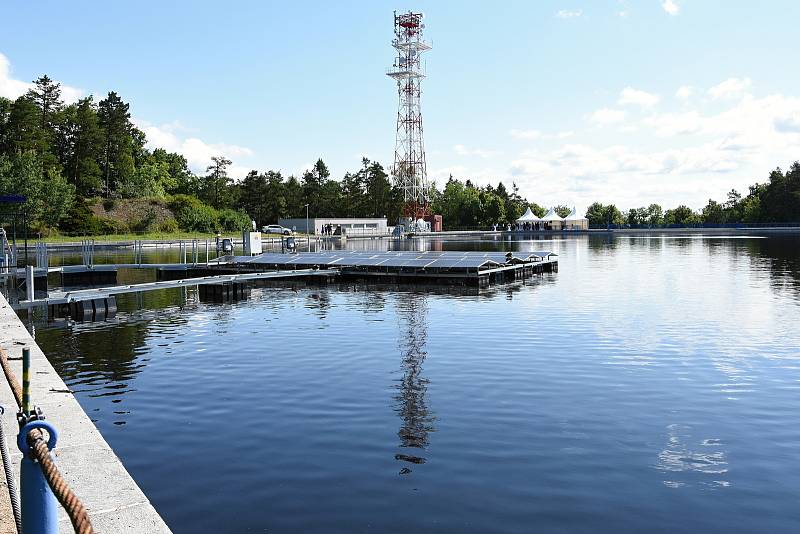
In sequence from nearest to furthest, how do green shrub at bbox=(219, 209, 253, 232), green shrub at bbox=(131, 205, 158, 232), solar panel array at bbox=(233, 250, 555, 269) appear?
1. solar panel array at bbox=(233, 250, 555, 269)
2. green shrub at bbox=(131, 205, 158, 232)
3. green shrub at bbox=(219, 209, 253, 232)

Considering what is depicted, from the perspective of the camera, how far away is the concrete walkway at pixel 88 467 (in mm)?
7863

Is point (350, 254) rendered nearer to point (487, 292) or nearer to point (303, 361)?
point (487, 292)

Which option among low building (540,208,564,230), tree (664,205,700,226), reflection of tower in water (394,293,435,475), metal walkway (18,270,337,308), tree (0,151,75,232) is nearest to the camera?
reflection of tower in water (394,293,435,475)

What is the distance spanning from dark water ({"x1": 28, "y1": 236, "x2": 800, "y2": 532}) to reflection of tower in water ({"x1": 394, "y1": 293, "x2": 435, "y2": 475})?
7 cm

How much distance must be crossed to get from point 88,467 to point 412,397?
886 centimetres

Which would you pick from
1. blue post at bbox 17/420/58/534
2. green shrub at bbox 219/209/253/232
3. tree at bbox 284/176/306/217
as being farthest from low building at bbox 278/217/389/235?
blue post at bbox 17/420/58/534

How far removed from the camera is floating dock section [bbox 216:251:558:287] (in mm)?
47531

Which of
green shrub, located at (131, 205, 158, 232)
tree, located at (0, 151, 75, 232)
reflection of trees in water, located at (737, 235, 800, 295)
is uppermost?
tree, located at (0, 151, 75, 232)

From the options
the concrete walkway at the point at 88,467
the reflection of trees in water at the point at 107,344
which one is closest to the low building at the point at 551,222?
the reflection of trees in water at the point at 107,344

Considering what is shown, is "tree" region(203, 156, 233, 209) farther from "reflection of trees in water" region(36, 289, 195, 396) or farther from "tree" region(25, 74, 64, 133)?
"reflection of trees in water" region(36, 289, 195, 396)

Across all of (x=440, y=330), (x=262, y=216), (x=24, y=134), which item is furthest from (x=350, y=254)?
(x=262, y=216)

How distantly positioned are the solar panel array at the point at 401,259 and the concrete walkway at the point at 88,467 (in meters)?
35.4

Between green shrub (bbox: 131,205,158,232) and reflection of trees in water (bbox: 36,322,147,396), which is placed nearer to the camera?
reflection of trees in water (bbox: 36,322,147,396)

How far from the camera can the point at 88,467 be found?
31.0ft
